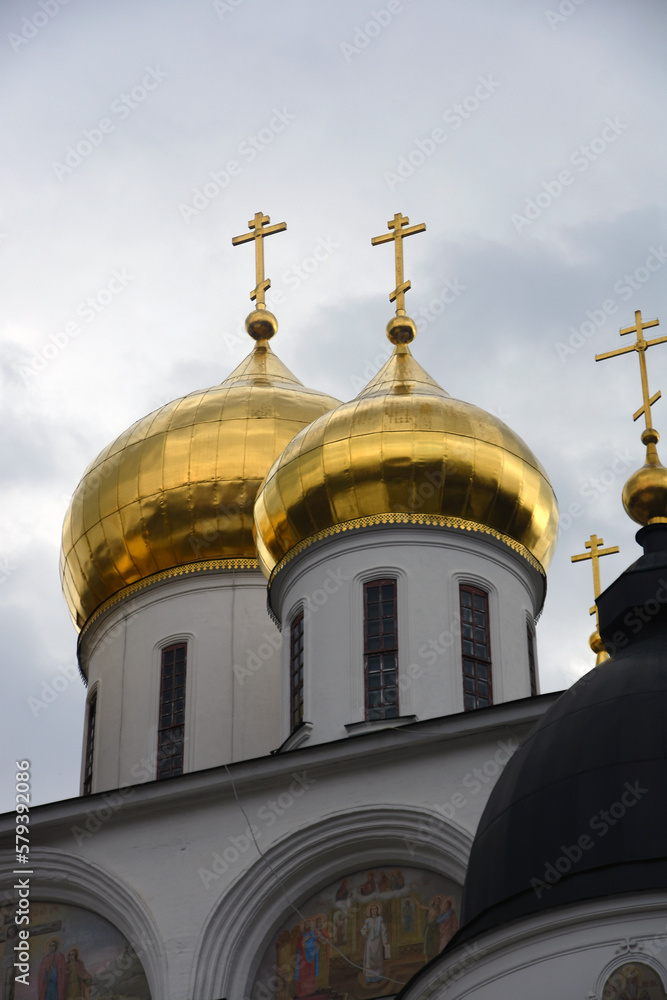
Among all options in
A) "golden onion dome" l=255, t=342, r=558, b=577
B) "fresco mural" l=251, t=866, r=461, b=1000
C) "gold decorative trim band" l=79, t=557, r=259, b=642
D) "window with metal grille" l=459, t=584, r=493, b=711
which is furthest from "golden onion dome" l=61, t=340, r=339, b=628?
"fresco mural" l=251, t=866, r=461, b=1000

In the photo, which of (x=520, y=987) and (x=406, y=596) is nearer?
(x=520, y=987)

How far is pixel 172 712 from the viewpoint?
18.2 metres

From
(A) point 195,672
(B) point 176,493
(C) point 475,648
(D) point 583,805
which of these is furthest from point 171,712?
(D) point 583,805

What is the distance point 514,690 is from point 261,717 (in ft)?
7.89

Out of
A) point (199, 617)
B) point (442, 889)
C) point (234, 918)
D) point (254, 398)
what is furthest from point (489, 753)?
point (254, 398)

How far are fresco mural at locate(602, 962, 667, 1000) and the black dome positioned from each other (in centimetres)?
41

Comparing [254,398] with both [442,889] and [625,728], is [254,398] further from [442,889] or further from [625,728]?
[625,728]

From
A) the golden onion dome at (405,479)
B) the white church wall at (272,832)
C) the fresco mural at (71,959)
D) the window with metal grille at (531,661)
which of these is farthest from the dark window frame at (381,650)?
the fresco mural at (71,959)

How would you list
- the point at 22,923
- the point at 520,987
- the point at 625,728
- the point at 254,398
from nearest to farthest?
the point at 520,987, the point at 625,728, the point at 22,923, the point at 254,398

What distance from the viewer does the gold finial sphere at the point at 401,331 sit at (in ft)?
63.0

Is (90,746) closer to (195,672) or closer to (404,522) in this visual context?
(195,672)

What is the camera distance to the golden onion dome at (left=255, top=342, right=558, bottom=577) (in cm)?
1716

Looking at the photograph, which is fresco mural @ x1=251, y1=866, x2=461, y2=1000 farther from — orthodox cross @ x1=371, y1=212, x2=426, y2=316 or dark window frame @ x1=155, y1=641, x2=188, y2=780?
orthodox cross @ x1=371, y1=212, x2=426, y2=316

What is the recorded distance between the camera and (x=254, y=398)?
65.1 feet
